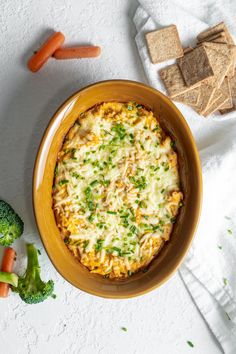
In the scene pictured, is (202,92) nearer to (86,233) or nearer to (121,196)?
(121,196)

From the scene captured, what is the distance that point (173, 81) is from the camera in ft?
14.2

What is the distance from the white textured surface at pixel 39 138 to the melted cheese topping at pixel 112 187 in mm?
506

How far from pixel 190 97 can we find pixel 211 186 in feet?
2.79

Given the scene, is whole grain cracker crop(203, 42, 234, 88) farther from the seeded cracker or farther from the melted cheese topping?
the melted cheese topping

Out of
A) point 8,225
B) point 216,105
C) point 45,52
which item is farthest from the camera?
point 216,105

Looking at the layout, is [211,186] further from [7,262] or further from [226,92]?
[7,262]

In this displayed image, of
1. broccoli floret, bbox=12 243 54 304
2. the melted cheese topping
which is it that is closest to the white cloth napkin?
the melted cheese topping

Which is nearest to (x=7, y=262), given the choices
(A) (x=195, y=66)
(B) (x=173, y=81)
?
(B) (x=173, y=81)

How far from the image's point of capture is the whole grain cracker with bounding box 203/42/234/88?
168 inches

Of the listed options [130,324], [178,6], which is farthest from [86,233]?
[178,6]

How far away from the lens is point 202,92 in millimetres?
4367

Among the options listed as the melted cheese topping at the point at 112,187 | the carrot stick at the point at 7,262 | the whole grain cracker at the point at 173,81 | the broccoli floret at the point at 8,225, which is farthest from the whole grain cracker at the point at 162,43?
the carrot stick at the point at 7,262

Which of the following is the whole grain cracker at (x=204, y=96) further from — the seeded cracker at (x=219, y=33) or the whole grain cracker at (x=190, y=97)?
the seeded cracker at (x=219, y=33)

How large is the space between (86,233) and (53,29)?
6.18 ft
